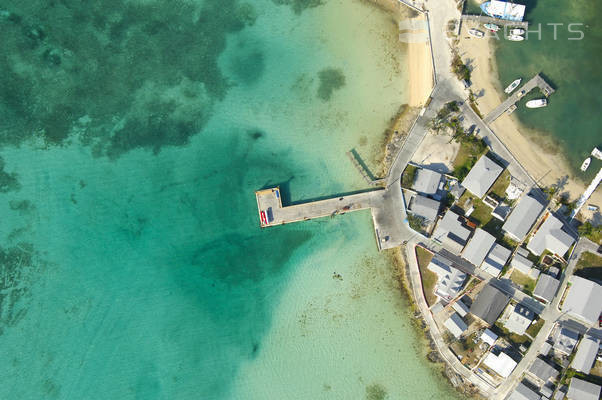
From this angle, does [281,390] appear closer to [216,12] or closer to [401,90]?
[401,90]

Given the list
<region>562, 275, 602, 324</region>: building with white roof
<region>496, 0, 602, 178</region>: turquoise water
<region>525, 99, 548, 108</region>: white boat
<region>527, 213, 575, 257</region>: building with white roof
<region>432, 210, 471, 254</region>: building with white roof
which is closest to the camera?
<region>562, 275, 602, 324</region>: building with white roof

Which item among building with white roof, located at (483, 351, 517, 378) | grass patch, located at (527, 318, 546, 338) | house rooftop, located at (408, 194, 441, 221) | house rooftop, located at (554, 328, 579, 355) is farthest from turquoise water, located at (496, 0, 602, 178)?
building with white roof, located at (483, 351, 517, 378)

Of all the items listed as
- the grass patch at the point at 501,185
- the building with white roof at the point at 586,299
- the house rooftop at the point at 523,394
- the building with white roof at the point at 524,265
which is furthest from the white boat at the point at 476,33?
the house rooftop at the point at 523,394

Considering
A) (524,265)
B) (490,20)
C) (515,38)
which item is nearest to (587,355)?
(524,265)

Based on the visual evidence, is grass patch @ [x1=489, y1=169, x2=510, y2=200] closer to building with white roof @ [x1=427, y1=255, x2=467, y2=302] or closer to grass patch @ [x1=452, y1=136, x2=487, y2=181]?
grass patch @ [x1=452, y1=136, x2=487, y2=181]

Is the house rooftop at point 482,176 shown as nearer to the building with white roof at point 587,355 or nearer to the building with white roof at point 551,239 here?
the building with white roof at point 551,239
